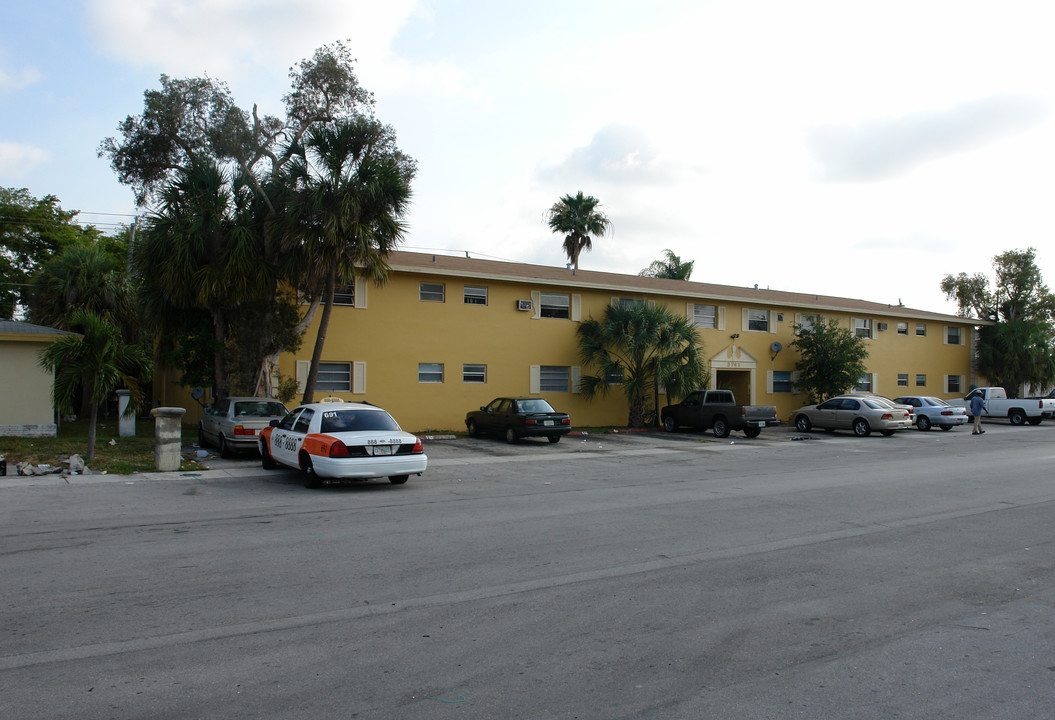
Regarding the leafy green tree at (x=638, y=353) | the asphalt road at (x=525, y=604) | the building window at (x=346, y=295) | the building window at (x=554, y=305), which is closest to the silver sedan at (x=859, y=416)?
the leafy green tree at (x=638, y=353)

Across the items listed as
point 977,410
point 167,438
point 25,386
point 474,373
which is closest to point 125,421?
point 25,386

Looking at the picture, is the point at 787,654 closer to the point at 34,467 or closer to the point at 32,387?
the point at 34,467

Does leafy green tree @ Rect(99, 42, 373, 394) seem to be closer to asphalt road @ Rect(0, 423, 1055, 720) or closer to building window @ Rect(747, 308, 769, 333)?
asphalt road @ Rect(0, 423, 1055, 720)

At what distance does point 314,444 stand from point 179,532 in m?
3.81

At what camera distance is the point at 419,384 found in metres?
25.0

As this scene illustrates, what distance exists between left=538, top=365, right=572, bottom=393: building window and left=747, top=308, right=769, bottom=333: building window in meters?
10.2

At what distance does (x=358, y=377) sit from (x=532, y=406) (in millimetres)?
6006

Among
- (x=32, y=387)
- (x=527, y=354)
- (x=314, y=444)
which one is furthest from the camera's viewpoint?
(x=527, y=354)

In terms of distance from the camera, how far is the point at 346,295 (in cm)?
2383

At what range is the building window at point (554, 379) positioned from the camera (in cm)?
2773

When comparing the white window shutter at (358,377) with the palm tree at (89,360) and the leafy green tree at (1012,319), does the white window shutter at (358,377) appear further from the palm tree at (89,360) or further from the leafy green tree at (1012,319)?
the leafy green tree at (1012,319)

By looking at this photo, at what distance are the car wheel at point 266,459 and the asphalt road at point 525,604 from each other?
8.96 ft

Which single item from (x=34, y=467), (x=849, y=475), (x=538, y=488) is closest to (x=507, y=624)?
(x=538, y=488)

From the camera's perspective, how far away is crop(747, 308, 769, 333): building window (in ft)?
110
